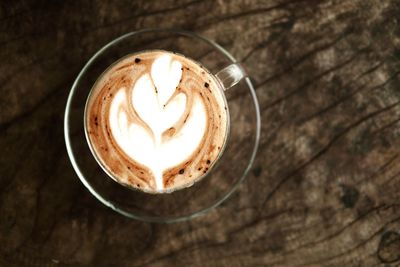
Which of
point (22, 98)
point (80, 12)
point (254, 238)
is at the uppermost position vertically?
point (80, 12)

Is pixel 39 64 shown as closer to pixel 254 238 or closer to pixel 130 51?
pixel 130 51

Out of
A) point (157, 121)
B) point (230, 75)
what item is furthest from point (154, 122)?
point (230, 75)

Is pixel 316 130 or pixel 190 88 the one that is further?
pixel 316 130

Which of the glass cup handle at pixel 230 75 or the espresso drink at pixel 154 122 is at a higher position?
the glass cup handle at pixel 230 75

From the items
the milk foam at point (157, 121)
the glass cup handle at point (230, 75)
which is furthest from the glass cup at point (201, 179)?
the milk foam at point (157, 121)

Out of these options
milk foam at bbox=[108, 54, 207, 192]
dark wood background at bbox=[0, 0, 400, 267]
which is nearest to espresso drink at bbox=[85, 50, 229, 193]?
milk foam at bbox=[108, 54, 207, 192]

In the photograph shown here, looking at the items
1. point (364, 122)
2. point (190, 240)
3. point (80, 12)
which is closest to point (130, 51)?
point (80, 12)

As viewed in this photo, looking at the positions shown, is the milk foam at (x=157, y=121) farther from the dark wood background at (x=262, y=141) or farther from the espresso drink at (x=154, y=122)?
the dark wood background at (x=262, y=141)
